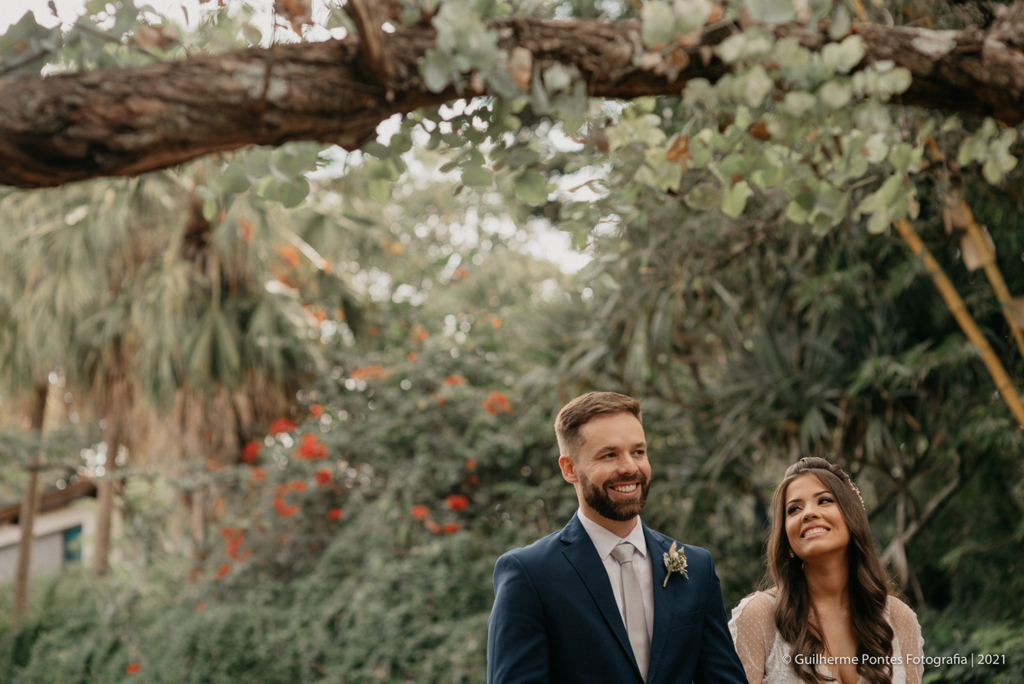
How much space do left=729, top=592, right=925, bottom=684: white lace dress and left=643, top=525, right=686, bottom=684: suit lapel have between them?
2.23ft

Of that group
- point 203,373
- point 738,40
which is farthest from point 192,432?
point 738,40

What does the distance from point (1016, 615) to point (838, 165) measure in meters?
3.52

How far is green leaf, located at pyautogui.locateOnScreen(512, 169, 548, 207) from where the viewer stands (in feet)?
6.32

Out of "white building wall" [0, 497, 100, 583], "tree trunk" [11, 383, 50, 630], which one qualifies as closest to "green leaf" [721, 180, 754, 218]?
"tree trunk" [11, 383, 50, 630]

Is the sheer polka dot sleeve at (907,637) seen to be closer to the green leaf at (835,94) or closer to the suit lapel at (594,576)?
the suit lapel at (594,576)

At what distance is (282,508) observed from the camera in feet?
23.0

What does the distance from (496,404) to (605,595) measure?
4.73 metres

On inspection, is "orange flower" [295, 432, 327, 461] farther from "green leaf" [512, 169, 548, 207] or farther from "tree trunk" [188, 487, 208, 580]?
"green leaf" [512, 169, 548, 207]

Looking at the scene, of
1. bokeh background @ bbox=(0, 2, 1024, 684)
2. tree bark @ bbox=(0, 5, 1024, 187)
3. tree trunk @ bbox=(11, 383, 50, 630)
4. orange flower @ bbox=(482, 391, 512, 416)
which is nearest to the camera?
tree bark @ bbox=(0, 5, 1024, 187)

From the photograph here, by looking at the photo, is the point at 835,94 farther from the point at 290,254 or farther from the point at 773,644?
the point at 290,254

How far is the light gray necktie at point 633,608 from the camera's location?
1.88m

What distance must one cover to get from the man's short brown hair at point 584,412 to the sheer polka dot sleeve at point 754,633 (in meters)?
1.00

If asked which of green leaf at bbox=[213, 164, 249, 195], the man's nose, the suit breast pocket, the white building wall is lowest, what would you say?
the suit breast pocket

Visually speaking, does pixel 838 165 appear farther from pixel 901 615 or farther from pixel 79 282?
pixel 79 282
